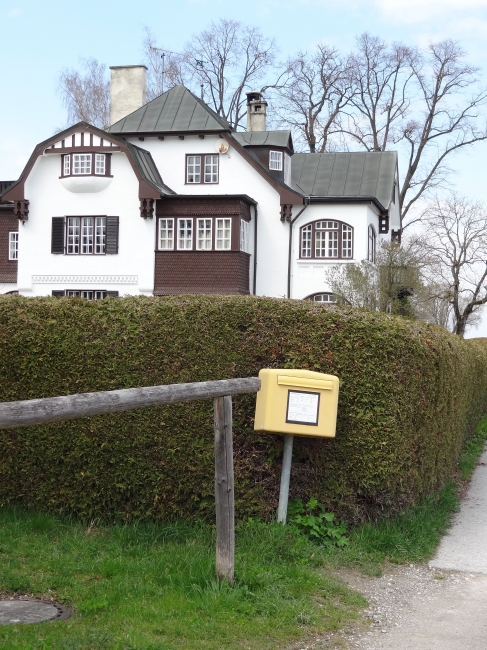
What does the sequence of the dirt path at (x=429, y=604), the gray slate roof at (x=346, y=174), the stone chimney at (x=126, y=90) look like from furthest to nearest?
the stone chimney at (x=126, y=90) → the gray slate roof at (x=346, y=174) → the dirt path at (x=429, y=604)

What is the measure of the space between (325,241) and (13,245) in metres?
13.8

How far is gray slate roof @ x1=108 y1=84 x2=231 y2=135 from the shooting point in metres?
35.7

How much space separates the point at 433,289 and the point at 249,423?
1566 inches

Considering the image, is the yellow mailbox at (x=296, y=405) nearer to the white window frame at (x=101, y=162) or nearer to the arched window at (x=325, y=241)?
the arched window at (x=325, y=241)

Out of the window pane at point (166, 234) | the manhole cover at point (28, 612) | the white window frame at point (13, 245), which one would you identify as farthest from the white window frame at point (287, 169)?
the manhole cover at point (28, 612)

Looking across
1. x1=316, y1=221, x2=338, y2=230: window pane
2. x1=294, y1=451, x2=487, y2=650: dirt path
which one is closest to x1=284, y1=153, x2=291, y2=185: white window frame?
x1=316, y1=221, x2=338, y2=230: window pane

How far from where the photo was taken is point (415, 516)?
8047 millimetres

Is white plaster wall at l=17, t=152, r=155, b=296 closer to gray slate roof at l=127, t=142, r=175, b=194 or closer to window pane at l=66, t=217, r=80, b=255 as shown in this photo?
window pane at l=66, t=217, r=80, b=255

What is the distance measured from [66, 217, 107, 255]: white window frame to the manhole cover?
30543mm

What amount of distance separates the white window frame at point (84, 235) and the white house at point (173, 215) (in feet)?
0.14

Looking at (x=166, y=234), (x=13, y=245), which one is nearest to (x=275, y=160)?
(x=166, y=234)

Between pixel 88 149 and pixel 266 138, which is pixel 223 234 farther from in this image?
pixel 88 149

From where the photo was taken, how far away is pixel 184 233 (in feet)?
114

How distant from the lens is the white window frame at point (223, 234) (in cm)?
3416
